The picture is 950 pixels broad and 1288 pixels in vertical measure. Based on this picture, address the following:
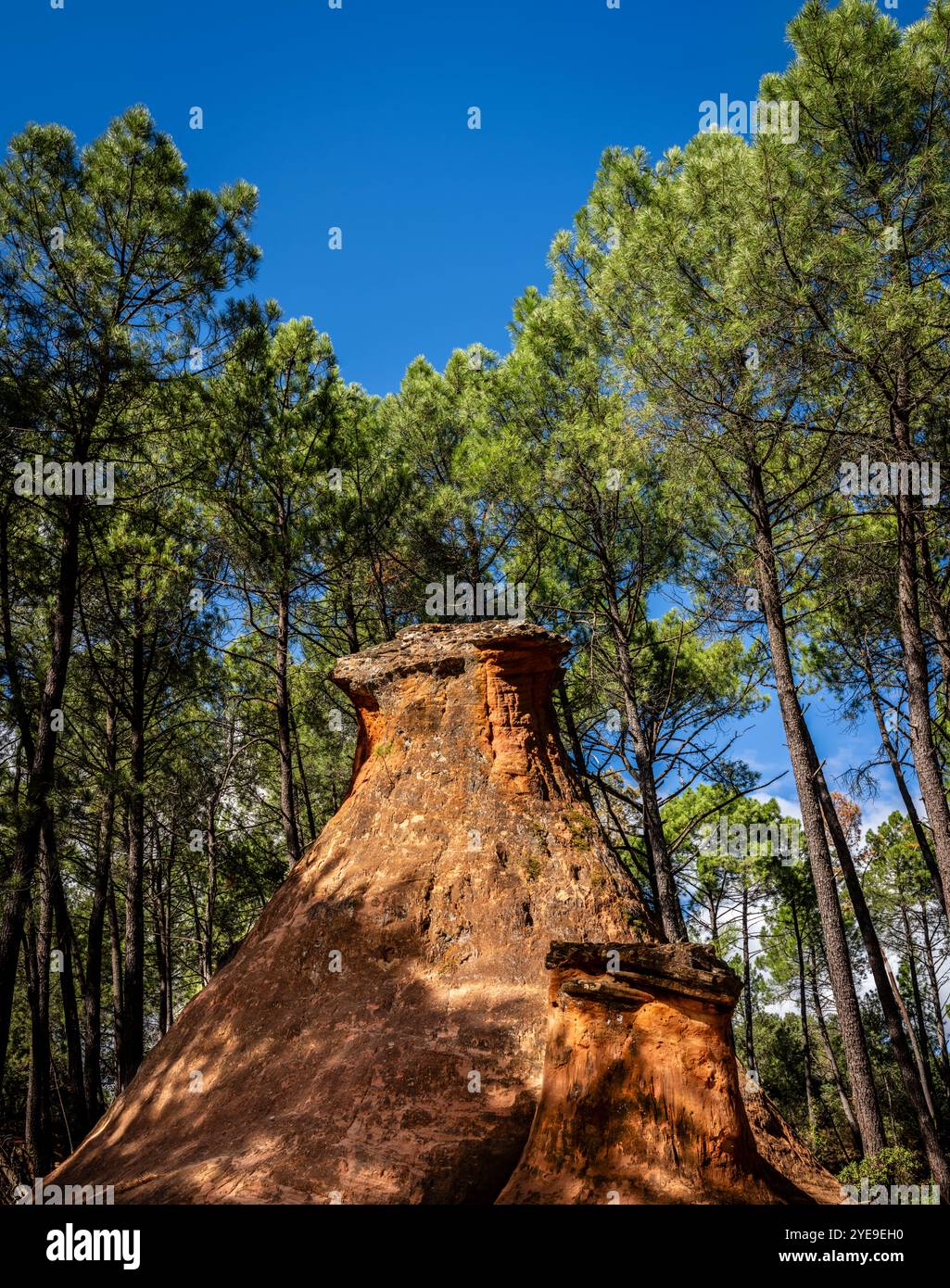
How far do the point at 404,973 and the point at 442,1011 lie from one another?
28.5 inches

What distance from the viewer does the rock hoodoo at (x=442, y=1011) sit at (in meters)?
6.54

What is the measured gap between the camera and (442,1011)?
8938 millimetres

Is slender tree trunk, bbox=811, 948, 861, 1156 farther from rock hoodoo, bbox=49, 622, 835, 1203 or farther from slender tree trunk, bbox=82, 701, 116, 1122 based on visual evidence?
slender tree trunk, bbox=82, 701, 116, 1122

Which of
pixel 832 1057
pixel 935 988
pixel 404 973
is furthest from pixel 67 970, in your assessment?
pixel 935 988

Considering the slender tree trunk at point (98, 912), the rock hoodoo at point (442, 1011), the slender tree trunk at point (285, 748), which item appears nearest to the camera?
the rock hoodoo at point (442, 1011)

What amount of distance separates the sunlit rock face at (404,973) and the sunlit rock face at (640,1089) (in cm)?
106

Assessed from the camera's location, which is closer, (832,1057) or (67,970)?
(67,970)

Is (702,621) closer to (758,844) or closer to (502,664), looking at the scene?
(502,664)

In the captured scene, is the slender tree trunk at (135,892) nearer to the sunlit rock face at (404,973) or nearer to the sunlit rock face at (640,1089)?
the sunlit rock face at (404,973)

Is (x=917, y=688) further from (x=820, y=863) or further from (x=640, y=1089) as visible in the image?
(x=640, y=1089)

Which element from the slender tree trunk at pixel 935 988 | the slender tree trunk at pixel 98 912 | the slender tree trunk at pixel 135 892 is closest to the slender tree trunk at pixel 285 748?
the slender tree trunk at pixel 135 892

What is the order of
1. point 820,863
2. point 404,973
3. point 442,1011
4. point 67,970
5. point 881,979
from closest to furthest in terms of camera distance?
1. point 442,1011
2. point 404,973
3. point 820,863
4. point 67,970
5. point 881,979

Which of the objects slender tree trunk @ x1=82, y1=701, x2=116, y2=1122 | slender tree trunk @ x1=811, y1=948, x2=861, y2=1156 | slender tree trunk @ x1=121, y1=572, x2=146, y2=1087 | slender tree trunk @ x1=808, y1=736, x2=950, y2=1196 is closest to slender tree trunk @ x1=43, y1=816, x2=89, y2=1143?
slender tree trunk @ x1=82, y1=701, x2=116, y2=1122

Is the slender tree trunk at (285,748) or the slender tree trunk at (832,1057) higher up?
the slender tree trunk at (285,748)
